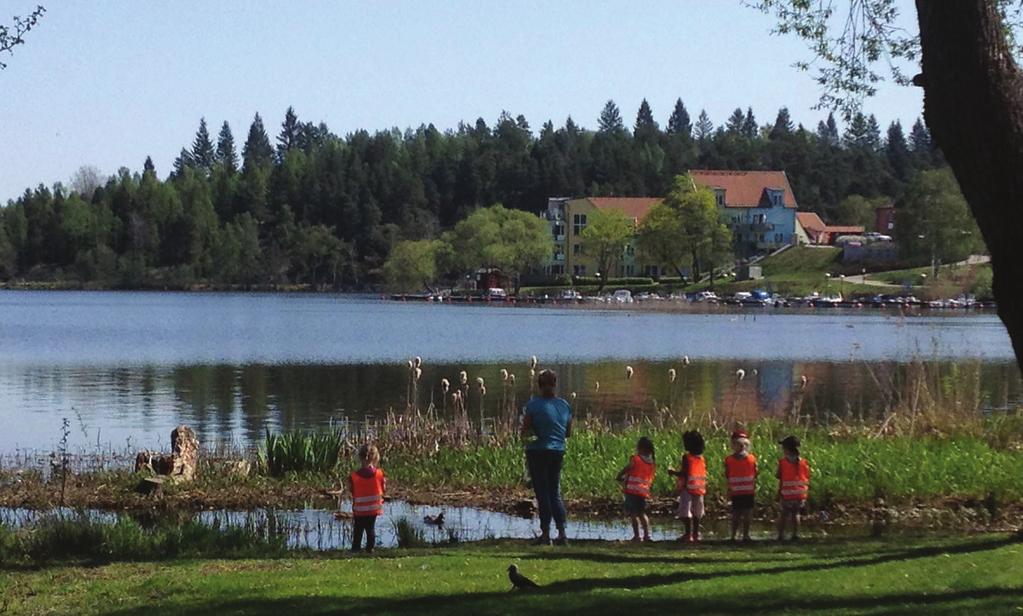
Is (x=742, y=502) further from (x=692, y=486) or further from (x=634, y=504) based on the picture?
(x=634, y=504)

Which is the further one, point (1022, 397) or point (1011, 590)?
point (1022, 397)

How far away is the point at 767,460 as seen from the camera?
20.5 meters

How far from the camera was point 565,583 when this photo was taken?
11.5 metres

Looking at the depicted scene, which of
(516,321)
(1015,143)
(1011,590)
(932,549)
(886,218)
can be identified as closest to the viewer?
(1015,143)

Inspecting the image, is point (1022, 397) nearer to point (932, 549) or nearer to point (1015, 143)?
point (932, 549)

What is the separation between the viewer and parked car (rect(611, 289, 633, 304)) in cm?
14512

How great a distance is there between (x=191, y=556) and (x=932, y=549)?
7.71 m

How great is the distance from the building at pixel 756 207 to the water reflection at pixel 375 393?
122 metres

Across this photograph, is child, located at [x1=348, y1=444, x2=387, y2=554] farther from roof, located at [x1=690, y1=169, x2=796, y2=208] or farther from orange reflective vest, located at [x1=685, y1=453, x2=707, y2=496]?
roof, located at [x1=690, y1=169, x2=796, y2=208]

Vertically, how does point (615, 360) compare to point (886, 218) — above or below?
below

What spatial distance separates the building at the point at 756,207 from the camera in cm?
17462

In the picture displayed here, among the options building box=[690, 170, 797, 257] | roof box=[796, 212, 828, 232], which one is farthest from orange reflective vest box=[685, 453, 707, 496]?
roof box=[796, 212, 828, 232]

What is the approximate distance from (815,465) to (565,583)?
30.1 ft

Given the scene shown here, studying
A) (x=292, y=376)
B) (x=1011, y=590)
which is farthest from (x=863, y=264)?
(x=1011, y=590)
